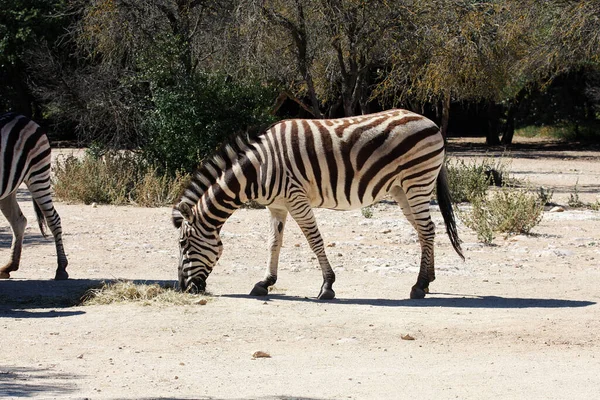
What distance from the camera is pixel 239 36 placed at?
736 inches

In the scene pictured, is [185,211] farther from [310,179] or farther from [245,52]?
[245,52]

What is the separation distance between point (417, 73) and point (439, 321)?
40.9ft

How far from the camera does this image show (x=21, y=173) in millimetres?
10164

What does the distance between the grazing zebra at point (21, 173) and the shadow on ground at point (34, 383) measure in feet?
12.3

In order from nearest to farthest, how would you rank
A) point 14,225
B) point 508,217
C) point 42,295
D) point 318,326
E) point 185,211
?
1. point 318,326
2. point 185,211
3. point 42,295
4. point 14,225
5. point 508,217

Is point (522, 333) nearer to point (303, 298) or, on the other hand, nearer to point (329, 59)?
point (303, 298)

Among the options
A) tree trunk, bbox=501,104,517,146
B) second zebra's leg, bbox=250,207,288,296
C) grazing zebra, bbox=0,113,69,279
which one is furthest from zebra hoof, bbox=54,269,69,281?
tree trunk, bbox=501,104,517,146

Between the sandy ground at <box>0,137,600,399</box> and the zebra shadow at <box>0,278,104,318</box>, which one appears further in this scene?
the zebra shadow at <box>0,278,104,318</box>

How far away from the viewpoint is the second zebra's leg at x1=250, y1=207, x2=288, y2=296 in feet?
30.3

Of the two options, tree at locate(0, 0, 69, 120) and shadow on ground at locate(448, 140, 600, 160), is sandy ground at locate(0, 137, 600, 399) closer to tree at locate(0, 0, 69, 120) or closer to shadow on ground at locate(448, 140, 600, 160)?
tree at locate(0, 0, 69, 120)

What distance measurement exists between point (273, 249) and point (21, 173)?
302cm

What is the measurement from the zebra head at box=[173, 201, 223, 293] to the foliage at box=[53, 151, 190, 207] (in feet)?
24.4

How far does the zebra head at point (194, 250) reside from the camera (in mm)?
9156

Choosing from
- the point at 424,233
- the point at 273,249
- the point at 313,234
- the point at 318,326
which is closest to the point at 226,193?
the point at 273,249
